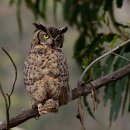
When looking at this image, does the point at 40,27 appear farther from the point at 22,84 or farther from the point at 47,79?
the point at 22,84

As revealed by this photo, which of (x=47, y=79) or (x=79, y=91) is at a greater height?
(x=47, y=79)

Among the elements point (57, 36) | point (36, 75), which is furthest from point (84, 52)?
point (36, 75)

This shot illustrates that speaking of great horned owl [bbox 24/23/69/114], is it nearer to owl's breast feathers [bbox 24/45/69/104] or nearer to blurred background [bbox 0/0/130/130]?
owl's breast feathers [bbox 24/45/69/104]

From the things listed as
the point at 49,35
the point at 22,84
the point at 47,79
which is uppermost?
the point at 22,84

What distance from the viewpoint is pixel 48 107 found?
284 cm

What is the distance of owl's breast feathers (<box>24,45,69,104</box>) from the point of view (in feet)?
9.53

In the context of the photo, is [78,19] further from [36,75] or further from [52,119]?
[52,119]

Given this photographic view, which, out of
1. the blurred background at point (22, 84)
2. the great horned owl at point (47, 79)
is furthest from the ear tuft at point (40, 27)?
the blurred background at point (22, 84)

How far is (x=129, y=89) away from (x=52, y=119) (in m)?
8.12

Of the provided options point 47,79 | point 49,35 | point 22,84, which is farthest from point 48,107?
point 22,84

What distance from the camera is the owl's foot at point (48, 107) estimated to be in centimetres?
283

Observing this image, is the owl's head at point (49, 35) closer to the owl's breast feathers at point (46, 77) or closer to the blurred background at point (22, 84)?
the owl's breast feathers at point (46, 77)

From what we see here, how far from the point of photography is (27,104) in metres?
11.5

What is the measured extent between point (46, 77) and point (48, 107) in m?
0.13
